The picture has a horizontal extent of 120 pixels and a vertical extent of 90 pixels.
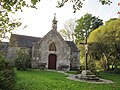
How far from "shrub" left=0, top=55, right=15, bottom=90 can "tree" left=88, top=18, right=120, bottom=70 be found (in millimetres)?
28679

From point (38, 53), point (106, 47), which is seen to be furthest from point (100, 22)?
point (38, 53)

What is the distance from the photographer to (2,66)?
9828 mm

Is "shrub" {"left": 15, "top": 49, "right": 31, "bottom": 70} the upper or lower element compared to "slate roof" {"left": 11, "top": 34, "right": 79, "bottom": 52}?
lower

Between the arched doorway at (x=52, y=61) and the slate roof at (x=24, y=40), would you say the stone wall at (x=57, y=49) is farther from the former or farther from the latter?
the slate roof at (x=24, y=40)

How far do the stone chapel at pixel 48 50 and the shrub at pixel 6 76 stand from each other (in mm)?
24576

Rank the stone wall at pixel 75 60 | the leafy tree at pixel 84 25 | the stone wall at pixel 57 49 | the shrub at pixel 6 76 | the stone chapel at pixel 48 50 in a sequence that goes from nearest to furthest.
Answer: the shrub at pixel 6 76, the stone chapel at pixel 48 50, the stone wall at pixel 57 49, the stone wall at pixel 75 60, the leafy tree at pixel 84 25

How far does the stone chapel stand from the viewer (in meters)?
34.9

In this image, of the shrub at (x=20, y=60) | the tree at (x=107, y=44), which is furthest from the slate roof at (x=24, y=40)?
the tree at (x=107, y=44)

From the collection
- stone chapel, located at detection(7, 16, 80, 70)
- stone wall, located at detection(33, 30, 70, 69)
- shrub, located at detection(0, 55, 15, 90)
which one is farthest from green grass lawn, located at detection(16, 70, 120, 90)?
stone wall, located at detection(33, 30, 70, 69)

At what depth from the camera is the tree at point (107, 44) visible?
36.9 metres

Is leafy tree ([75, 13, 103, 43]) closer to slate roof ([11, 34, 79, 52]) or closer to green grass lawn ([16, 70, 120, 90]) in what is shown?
slate roof ([11, 34, 79, 52])

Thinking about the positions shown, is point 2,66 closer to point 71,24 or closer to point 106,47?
point 106,47

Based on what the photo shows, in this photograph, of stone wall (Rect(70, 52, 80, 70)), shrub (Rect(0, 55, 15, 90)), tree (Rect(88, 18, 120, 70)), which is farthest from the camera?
stone wall (Rect(70, 52, 80, 70))

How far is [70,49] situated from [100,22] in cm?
2322
